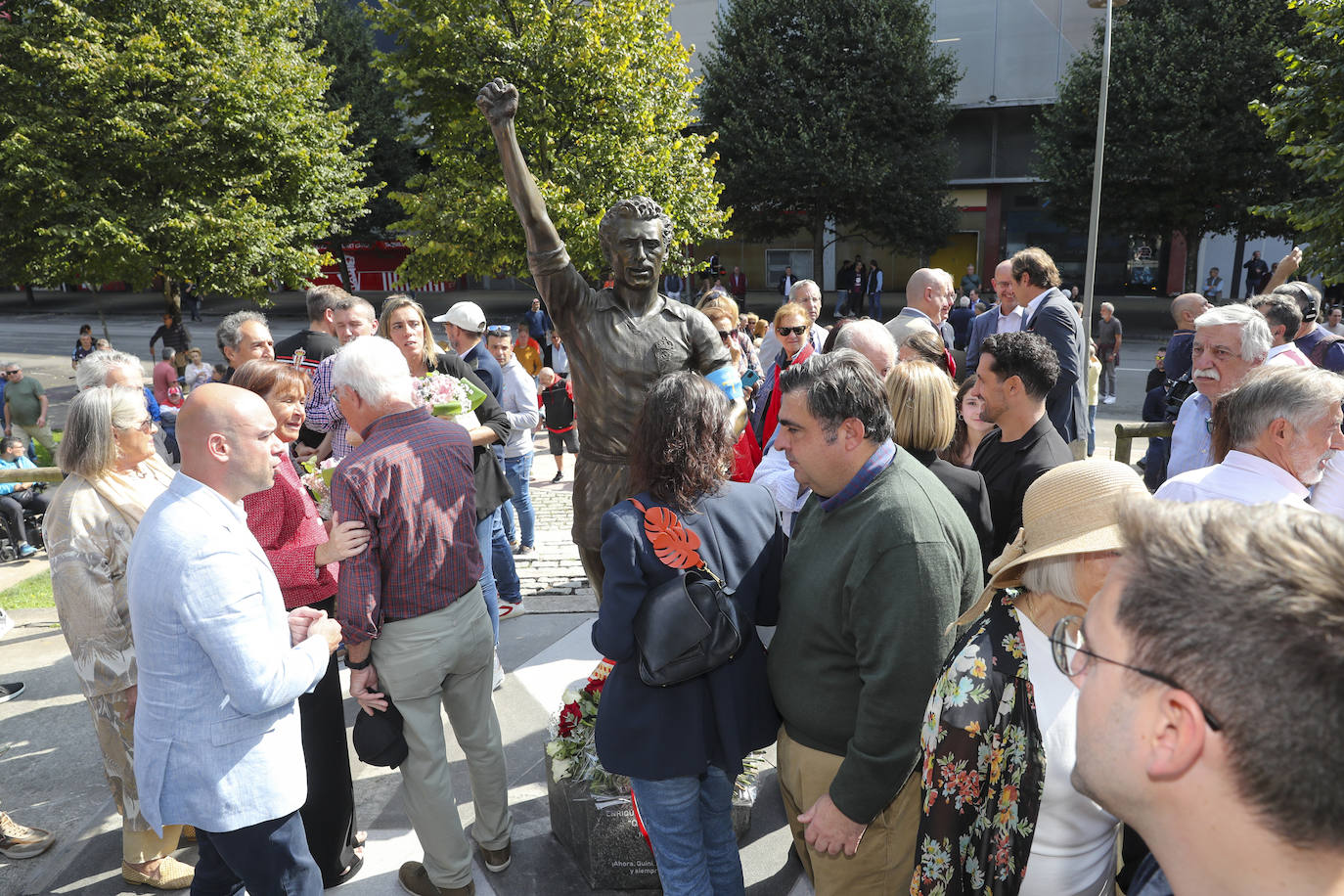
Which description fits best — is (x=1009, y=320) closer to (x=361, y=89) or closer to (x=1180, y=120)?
(x=1180, y=120)

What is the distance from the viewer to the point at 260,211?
1591 cm

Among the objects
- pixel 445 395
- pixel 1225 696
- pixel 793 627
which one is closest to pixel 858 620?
pixel 793 627

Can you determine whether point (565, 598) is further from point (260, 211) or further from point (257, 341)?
point (260, 211)

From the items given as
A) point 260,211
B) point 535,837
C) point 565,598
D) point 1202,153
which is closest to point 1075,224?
point 1202,153

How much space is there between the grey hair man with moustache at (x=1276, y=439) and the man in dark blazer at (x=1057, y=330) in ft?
7.46

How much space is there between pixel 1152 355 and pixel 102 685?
21.0 m

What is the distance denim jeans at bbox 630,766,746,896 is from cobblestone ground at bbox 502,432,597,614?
2335 mm

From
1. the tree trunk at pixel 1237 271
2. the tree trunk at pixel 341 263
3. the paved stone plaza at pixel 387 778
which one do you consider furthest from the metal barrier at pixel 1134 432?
the tree trunk at pixel 341 263

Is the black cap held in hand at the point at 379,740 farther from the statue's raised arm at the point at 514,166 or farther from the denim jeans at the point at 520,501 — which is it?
the denim jeans at the point at 520,501

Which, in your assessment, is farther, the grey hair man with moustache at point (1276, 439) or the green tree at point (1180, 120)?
the green tree at point (1180, 120)

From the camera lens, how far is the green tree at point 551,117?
53.1ft

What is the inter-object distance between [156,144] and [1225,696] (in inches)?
681

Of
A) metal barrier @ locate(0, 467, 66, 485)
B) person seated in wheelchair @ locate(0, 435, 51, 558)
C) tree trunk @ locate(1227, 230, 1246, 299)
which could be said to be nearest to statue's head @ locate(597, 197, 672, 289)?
metal barrier @ locate(0, 467, 66, 485)

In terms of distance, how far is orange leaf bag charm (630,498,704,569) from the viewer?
7.28ft
